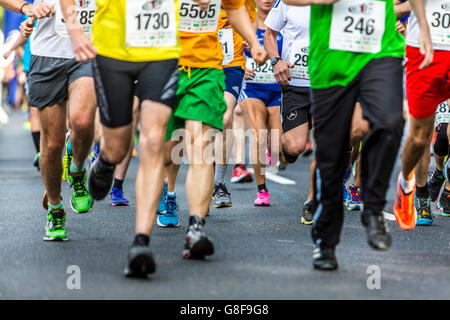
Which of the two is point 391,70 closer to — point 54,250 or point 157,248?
point 157,248

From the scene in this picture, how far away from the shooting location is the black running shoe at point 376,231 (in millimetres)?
5156

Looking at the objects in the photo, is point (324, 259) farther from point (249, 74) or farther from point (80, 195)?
point (249, 74)

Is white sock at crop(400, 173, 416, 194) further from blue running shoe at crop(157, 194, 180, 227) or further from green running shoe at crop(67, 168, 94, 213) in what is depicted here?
green running shoe at crop(67, 168, 94, 213)

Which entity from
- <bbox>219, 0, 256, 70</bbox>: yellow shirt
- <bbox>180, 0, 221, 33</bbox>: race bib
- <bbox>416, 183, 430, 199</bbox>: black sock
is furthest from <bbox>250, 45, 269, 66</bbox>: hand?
<bbox>219, 0, 256, 70</bbox>: yellow shirt

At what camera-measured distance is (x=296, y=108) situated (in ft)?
27.1

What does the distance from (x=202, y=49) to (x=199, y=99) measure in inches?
19.7

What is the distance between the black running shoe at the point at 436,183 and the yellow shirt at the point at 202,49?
3511 millimetres

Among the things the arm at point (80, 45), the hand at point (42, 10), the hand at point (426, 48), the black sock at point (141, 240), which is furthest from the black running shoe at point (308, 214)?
the arm at point (80, 45)

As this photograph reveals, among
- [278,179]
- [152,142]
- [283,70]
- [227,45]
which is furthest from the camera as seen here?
[278,179]

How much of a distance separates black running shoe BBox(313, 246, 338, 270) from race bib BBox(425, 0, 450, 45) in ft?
7.10

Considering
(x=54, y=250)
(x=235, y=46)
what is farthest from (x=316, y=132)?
(x=235, y=46)

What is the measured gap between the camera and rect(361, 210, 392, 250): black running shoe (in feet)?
16.9

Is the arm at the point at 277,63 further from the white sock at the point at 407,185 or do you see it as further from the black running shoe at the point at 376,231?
the black running shoe at the point at 376,231

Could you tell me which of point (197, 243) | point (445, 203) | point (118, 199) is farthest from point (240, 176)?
point (197, 243)
